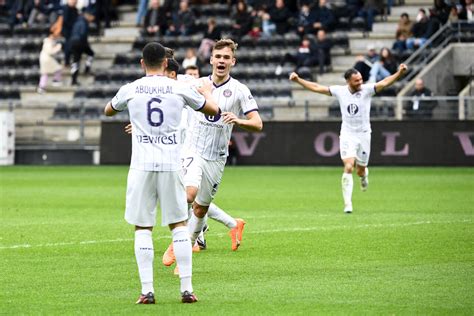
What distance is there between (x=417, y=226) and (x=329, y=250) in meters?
3.53

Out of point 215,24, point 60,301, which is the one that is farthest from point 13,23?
point 60,301

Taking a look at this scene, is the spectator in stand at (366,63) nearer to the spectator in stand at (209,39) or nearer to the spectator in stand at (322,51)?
the spectator in stand at (322,51)

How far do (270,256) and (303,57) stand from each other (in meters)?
26.9

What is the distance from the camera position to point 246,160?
36.8 metres

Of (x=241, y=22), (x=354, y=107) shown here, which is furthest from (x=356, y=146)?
(x=241, y=22)

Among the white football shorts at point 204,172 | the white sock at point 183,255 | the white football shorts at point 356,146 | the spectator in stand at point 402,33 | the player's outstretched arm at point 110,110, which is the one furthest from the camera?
the spectator in stand at point 402,33

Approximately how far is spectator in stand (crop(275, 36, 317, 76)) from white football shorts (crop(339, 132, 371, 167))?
59.9ft

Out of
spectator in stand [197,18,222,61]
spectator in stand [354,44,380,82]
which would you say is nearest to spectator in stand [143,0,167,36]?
spectator in stand [197,18,222,61]

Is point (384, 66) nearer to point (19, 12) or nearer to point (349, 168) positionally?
point (19, 12)

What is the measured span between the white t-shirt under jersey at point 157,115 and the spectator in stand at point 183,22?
1339 inches

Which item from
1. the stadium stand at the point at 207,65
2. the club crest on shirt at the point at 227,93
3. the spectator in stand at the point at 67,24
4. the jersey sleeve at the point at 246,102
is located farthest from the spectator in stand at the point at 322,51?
the jersey sleeve at the point at 246,102

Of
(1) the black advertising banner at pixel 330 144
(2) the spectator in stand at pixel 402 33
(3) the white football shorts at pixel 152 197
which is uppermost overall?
(2) the spectator in stand at pixel 402 33

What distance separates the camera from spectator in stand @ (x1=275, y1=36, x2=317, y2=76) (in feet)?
134

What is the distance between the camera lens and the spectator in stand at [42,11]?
48.4 meters
